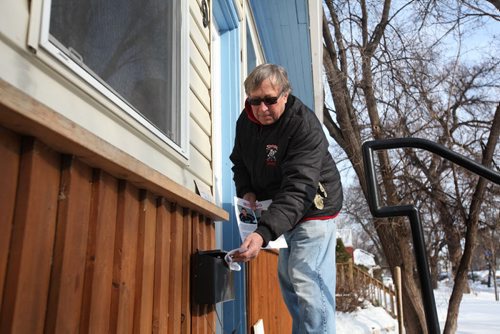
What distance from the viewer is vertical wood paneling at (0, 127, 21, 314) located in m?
1.02

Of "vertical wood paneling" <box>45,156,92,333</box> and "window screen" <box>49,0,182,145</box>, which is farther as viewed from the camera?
"window screen" <box>49,0,182,145</box>

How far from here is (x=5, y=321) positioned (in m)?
1.01

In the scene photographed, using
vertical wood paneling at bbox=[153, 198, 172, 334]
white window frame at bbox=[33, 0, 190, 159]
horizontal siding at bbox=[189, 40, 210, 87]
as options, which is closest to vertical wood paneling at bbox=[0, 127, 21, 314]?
white window frame at bbox=[33, 0, 190, 159]

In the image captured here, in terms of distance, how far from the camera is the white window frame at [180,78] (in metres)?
1.29

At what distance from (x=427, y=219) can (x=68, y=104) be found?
13083 millimetres

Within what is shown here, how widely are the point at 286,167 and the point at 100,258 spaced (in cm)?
106

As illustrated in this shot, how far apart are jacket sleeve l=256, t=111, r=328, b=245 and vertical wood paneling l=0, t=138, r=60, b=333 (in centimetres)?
94

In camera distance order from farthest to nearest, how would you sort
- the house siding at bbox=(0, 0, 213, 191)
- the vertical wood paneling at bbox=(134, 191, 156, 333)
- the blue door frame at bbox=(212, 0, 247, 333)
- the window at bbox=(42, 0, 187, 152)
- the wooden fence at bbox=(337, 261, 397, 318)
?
the wooden fence at bbox=(337, 261, 397, 318) → the blue door frame at bbox=(212, 0, 247, 333) → the vertical wood paneling at bbox=(134, 191, 156, 333) → the window at bbox=(42, 0, 187, 152) → the house siding at bbox=(0, 0, 213, 191)

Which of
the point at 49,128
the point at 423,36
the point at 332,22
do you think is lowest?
the point at 49,128

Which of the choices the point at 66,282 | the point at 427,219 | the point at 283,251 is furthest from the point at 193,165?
the point at 427,219

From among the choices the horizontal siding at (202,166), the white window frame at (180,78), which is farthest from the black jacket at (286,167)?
the white window frame at (180,78)

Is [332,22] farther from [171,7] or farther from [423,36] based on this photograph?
[171,7]

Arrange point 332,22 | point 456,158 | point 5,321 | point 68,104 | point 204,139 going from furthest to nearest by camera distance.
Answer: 1. point 332,22
2. point 204,139
3. point 456,158
4. point 68,104
5. point 5,321

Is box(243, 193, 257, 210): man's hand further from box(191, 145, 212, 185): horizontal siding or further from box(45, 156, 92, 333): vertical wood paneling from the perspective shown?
box(45, 156, 92, 333): vertical wood paneling
